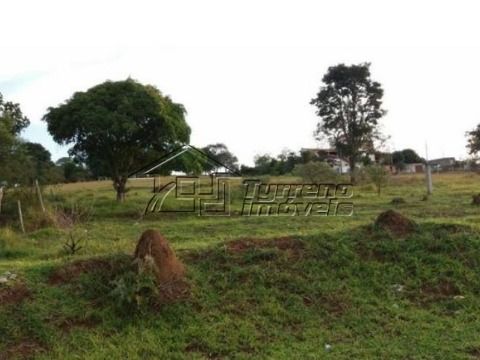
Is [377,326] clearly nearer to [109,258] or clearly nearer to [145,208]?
[109,258]

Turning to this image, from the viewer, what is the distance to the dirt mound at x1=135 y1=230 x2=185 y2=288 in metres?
5.02

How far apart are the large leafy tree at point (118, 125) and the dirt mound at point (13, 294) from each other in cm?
948

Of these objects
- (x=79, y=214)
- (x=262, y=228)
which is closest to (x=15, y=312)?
(x=262, y=228)

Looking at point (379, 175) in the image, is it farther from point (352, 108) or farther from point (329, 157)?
point (329, 157)

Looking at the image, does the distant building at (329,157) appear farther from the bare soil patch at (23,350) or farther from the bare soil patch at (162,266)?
the bare soil patch at (23,350)

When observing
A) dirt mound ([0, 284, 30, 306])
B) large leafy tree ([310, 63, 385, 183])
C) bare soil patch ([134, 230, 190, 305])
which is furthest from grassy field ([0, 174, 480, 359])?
large leafy tree ([310, 63, 385, 183])

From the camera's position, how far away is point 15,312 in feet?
15.1

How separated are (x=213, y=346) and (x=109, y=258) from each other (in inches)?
72.0

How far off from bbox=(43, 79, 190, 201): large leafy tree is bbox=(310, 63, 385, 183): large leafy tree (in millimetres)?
18374

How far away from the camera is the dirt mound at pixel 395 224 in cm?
655

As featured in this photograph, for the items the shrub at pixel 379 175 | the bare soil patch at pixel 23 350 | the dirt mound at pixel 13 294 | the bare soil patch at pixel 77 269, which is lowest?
the bare soil patch at pixel 23 350

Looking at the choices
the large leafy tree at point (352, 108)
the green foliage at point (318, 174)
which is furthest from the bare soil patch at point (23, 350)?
the large leafy tree at point (352, 108)

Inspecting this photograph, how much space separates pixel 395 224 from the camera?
261 inches

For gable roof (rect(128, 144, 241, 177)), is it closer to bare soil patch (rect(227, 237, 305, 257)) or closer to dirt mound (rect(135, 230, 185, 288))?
bare soil patch (rect(227, 237, 305, 257))
